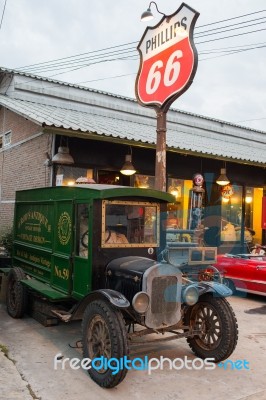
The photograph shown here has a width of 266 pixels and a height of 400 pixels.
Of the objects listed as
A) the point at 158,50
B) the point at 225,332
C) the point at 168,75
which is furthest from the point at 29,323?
the point at 158,50

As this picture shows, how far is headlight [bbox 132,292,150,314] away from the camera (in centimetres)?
434

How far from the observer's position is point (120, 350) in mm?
4023

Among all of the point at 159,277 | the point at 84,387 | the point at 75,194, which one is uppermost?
the point at 75,194

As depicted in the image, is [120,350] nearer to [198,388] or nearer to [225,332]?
[198,388]

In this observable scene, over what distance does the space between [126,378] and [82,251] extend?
5.57 ft

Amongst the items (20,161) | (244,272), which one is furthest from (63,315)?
(20,161)

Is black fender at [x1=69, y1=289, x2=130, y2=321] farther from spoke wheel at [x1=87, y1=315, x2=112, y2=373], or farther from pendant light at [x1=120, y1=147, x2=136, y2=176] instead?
pendant light at [x1=120, y1=147, x2=136, y2=176]

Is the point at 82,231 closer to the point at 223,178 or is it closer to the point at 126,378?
the point at 126,378

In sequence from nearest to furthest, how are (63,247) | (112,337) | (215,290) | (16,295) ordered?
(112,337), (215,290), (63,247), (16,295)

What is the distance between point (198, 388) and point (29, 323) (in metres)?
3.26

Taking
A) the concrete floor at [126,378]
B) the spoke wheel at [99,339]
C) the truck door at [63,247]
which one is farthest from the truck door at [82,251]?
the concrete floor at [126,378]

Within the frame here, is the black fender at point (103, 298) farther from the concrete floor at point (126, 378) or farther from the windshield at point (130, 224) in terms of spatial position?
the windshield at point (130, 224)

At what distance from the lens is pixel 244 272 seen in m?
8.67

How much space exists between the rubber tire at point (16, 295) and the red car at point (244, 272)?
15.6 feet
